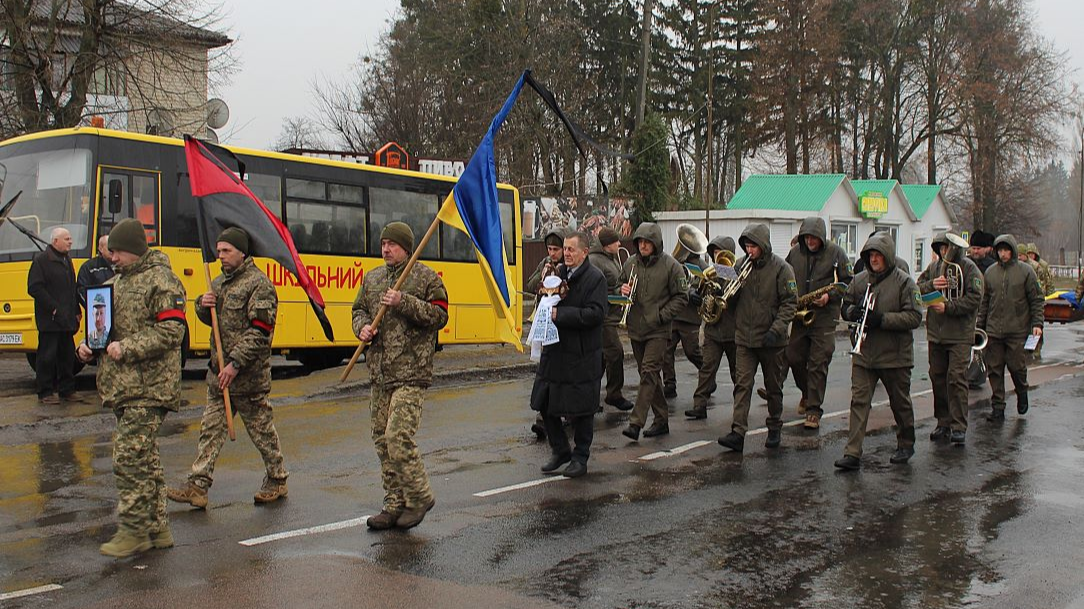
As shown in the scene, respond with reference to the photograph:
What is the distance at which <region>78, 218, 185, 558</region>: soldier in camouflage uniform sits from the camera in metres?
6.13

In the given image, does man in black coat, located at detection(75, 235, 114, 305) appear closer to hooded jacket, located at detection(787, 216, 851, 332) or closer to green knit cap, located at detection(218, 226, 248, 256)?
green knit cap, located at detection(218, 226, 248, 256)

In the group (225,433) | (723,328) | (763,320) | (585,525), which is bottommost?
(585,525)

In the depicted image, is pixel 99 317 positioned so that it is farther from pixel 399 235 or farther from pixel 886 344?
pixel 886 344

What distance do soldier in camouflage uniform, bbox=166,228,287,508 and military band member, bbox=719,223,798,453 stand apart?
4.20 meters

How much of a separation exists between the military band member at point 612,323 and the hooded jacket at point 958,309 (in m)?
3.22

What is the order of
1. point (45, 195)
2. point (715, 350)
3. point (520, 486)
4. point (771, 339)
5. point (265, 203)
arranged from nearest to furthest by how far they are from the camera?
1. point (520, 486)
2. point (771, 339)
3. point (715, 350)
4. point (45, 195)
5. point (265, 203)

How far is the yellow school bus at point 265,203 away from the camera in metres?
13.5

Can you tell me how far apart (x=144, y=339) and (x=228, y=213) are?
161 cm

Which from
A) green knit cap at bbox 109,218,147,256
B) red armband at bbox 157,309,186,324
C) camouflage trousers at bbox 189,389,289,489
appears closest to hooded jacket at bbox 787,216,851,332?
camouflage trousers at bbox 189,389,289,489

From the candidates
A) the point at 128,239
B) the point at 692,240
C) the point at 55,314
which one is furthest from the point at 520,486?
the point at 55,314

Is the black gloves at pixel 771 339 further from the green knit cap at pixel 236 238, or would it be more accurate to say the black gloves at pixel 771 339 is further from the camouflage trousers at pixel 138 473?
the camouflage trousers at pixel 138 473

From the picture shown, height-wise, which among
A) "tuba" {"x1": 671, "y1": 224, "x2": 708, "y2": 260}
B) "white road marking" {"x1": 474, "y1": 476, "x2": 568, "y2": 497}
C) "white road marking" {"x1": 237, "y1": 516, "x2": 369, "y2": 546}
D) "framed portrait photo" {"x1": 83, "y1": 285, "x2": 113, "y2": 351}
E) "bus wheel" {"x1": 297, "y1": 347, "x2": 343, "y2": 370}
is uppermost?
"tuba" {"x1": 671, "y1": 224, "x2": 708, "y2": 260}

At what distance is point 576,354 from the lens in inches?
325

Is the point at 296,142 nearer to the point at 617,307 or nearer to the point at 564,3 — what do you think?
the point at 564,3
